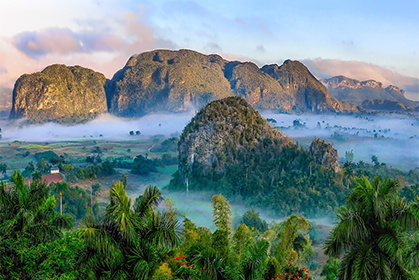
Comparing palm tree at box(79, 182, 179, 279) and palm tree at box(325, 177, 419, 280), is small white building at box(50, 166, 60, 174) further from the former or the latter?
palm tree at box(325, 177, 419, 280)

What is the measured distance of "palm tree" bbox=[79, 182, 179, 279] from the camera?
293 inches

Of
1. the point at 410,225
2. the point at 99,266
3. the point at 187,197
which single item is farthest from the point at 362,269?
the point at 187,197

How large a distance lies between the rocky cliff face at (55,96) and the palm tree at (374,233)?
176205 millimetres

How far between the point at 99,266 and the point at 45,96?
17745cm

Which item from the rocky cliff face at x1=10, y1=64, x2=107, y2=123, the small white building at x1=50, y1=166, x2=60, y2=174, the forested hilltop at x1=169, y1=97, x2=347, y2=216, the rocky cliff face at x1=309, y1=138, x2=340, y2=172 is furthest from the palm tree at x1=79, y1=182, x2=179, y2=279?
the rocky cliff face at x1=10, y1=64, x2=107, y2=123

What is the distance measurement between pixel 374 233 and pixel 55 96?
17878 centimetres

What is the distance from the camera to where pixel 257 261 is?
9125 mm

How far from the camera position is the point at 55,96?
170000 mm

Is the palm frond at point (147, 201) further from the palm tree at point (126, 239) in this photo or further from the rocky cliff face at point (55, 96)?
the rocky cliff face at point (55, 96)

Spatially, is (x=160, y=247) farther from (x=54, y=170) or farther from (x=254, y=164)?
(x=54, y=170)

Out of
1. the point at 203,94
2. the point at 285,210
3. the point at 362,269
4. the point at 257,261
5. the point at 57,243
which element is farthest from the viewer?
the point at 203,94

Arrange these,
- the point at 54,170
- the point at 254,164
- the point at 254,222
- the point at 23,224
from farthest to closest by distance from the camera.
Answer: the point at 54,170
the point at 254,164
the point at 254,222
the point at 23,224

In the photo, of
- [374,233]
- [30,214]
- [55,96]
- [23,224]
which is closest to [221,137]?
[30,214]

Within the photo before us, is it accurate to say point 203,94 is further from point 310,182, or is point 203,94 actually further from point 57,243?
point 57,243
